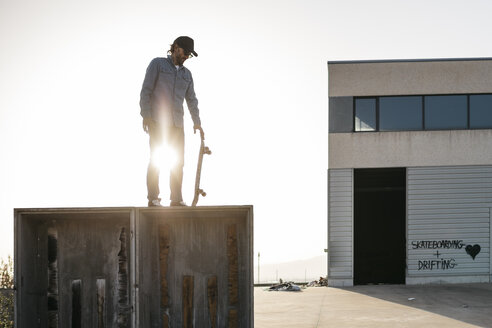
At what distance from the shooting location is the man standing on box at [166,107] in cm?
815

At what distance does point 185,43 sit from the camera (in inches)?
322

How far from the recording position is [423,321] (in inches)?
559

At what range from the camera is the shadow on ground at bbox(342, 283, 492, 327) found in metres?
15.3

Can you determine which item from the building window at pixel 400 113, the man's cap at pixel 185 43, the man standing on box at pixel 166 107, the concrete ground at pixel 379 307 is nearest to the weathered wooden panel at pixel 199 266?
the man standing on box at pixel 166 107

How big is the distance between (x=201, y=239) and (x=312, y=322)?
7.38 metres

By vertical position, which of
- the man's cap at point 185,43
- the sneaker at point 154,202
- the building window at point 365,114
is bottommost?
the sneaker at point 154,202

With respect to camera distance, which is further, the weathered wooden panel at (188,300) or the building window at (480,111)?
the building window at (480,111)

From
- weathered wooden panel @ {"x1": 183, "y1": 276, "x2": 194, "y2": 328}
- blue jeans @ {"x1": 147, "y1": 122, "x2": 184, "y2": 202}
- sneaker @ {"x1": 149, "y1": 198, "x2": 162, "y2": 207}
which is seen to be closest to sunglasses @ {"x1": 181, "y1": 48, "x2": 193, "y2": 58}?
blue jeans @ {"x1": 147, "y1": 122, "x2": 184, "y2": 202}

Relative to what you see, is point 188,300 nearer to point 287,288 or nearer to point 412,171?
point 287,288

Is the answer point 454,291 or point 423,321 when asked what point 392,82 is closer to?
point 454,291

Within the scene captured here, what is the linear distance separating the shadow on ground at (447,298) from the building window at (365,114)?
5379 mm

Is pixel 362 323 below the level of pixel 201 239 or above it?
below

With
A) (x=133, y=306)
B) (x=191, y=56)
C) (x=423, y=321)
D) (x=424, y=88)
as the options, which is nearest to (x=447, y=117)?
(x=424, y=88)

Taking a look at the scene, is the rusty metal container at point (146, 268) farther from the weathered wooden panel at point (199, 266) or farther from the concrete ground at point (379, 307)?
the concrete ground at point (379, 307)
